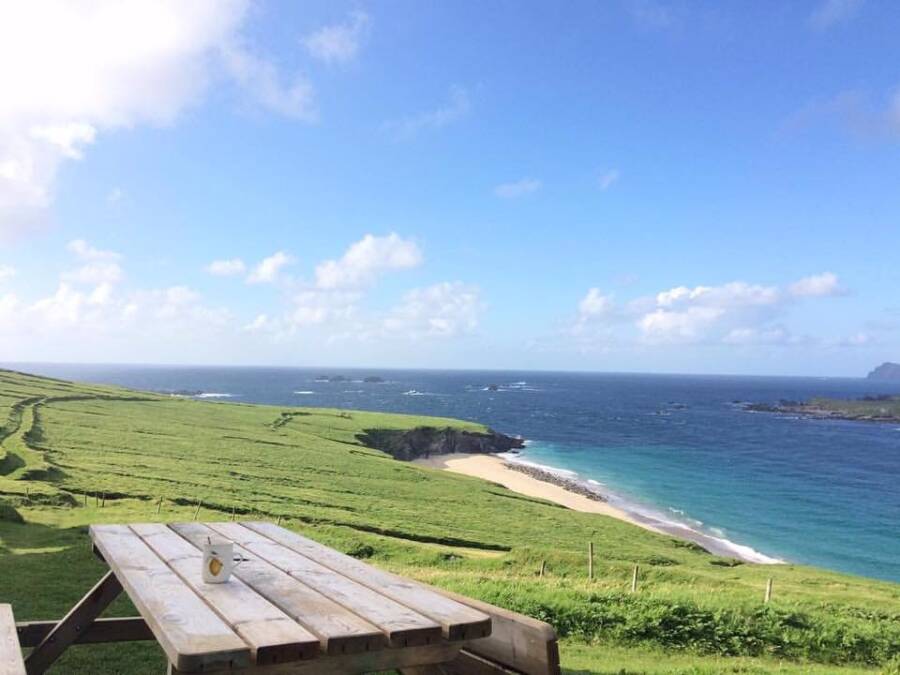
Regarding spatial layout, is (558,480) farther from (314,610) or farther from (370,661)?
(370,661)

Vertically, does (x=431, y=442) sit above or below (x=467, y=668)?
below

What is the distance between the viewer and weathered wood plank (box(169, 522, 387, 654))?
10.3ft

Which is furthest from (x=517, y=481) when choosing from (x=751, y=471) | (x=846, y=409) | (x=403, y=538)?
(x=846, y=409)

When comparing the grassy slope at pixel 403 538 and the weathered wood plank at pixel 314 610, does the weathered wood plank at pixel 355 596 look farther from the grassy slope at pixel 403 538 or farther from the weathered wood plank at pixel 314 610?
the grassy slope at pixel 403 538

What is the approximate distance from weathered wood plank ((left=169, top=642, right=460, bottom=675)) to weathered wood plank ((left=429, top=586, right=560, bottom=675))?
0.50 meters

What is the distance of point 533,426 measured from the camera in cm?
11738

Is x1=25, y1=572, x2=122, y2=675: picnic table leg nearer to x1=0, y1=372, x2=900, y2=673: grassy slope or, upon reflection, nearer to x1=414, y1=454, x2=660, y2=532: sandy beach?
x1=0, y1=372, x2=900, y2=673: grassy slope

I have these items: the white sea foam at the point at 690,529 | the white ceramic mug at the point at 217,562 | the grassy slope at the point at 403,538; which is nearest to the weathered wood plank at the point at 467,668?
the white ceramic mug at the point at 217,562

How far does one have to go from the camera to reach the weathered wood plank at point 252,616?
2981 mm

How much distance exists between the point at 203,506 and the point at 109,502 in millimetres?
3717

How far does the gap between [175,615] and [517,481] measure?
2435 inches

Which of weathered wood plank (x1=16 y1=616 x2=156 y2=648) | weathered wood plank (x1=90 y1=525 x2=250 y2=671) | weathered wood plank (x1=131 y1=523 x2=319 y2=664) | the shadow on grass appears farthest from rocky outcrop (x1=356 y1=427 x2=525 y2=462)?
weathered wood plank (x1=131 y1=523 x2=319 y2=664)

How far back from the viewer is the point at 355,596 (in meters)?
3.77

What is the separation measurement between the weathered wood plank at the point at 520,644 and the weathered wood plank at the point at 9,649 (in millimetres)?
3004
